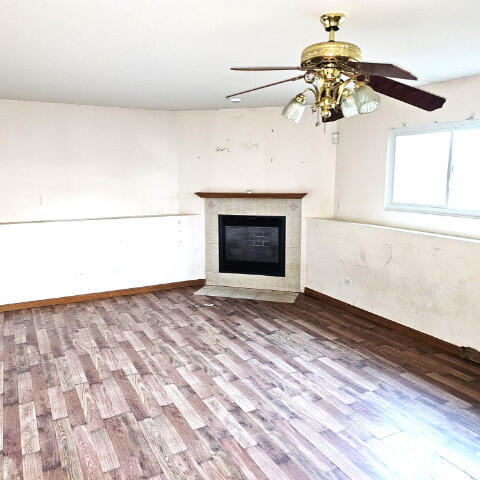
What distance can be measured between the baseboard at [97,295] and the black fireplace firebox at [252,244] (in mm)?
538

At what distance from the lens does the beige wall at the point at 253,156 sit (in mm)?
5223

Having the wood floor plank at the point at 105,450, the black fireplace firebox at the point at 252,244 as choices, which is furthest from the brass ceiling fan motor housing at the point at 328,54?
the black fireplace firebox at the point at 252,244

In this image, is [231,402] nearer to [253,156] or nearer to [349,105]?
[349,105]

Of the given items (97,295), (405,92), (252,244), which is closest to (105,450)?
(405,92)

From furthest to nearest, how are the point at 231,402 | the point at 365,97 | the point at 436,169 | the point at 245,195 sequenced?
the point at 245,195 < the point at 436,169 < the point at 231,402 < the point at 365,97

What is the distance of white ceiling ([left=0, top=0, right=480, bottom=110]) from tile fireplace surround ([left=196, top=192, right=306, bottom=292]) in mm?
1797

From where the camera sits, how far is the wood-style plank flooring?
7.18ft

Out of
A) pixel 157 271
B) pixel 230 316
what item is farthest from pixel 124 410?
pixel 157 271

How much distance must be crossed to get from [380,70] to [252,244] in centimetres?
389

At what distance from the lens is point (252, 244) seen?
18.6 feet

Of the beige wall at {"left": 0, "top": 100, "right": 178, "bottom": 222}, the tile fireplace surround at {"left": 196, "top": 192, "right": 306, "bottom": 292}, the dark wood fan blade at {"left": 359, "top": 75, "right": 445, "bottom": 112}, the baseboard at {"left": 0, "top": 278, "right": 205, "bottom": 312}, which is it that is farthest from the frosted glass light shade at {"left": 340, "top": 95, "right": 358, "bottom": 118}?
the baseboard at {"left": 0, "top": 278, "right": 205, "bottom": 312}

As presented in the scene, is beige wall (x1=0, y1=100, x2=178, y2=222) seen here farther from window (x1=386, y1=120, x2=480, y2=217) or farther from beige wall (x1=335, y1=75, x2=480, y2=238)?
window (x1=386, y1=120, x2=480, y2=217)

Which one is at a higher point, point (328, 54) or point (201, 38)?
point (201, 38)

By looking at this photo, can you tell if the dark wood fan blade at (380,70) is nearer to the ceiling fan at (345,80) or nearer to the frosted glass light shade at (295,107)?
the ceiling fan at (345,80)
